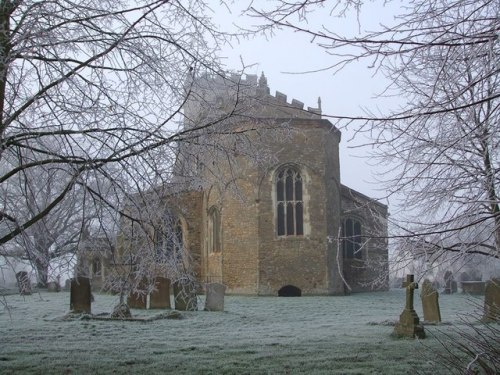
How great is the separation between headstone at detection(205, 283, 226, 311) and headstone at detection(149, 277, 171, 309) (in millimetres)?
1110

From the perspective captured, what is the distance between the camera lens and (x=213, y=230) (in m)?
22.9

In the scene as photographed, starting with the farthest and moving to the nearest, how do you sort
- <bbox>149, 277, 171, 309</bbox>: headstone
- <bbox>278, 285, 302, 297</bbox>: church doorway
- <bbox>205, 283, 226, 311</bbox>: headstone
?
1. <bbox>278, 285, 302, 297</bbox>: church doorway
2. <bbox>149, 277, 171, 309</bbox>: headstone
3. <bbox>205, 283, 226, 311</bbox>: headstone

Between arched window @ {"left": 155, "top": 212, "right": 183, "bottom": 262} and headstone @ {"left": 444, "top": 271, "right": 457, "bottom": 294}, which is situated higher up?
arched window @ {"left": 155, "top": 212, "right": 183, "bottom": 262}

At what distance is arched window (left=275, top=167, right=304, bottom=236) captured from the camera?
20906mm

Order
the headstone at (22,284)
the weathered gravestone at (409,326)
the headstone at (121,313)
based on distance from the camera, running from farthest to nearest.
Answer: the headstone at (121,313) < the weathered gravestone at (409,326) < the headstone at (22,284)

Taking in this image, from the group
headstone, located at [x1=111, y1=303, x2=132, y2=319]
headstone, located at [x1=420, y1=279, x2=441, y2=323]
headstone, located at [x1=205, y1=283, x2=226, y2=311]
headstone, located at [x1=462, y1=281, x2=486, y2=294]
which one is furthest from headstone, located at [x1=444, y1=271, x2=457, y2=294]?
headstone, located at [x1=111, y1=303, x2=132, y2=319]

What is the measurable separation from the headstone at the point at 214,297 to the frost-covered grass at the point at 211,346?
1432mm

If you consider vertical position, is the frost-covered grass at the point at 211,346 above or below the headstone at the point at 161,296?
below

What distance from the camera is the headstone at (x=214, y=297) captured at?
14234 mm

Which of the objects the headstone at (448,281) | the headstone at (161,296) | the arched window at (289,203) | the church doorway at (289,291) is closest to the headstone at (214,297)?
the headstone at (161,296)

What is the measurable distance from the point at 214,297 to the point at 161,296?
4.71 feet

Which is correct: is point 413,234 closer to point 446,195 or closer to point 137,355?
point 446,195

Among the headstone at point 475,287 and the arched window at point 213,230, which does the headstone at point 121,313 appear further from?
the headstone at point 475,287

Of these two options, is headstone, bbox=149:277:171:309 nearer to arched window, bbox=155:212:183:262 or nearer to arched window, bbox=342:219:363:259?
arched window, bbox=155:212:183:262
